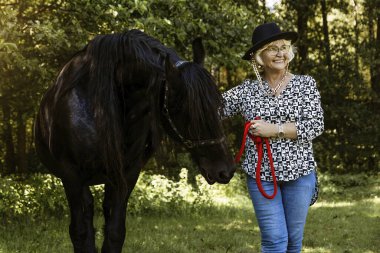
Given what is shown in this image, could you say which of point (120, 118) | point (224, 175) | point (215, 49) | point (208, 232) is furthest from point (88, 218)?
point (215, 49)

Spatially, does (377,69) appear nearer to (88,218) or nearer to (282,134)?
(282,134)

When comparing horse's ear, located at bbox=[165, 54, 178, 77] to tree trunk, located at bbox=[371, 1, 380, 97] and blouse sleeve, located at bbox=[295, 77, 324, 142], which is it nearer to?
blouse sleeve, located at bbox=[295, 77, 324, 142]

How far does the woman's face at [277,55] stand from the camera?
3.45 m

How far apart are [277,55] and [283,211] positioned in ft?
3.41

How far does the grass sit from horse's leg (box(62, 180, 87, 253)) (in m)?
1.60

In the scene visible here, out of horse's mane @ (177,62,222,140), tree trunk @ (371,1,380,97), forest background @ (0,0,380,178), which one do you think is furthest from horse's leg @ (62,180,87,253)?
tree trunk @ (371,1,380,97)

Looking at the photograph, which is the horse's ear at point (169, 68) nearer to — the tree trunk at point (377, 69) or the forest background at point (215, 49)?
the forest background at point (215, 49)

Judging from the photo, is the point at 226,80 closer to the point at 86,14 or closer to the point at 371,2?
the point at 371,2

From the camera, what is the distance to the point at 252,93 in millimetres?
3564

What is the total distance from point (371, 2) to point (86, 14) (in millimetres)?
10858

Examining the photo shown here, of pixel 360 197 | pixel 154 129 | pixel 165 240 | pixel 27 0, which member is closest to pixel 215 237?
pixel 165 240

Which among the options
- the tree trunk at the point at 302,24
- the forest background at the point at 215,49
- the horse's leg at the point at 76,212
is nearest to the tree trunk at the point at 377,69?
the forest background at the point at 215,49

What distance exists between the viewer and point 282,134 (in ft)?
11.1

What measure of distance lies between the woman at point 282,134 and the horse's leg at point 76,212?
1.23m
